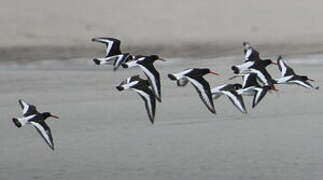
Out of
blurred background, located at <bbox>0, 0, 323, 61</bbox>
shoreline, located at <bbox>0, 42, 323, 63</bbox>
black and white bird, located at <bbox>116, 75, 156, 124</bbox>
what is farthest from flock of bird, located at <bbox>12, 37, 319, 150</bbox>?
blurred background, located at <bbox>0, 0, 323, 61</bbox>

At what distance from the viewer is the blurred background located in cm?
1412

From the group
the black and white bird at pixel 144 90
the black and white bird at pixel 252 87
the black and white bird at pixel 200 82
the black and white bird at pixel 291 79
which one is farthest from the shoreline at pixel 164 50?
the black and white bird at pixel 144 90

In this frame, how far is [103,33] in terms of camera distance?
14664mm

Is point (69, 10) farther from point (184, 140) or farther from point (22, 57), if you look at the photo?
point (184, 140)

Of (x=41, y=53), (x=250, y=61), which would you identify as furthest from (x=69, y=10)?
(x=250, y=61)

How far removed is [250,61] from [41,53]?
20.2 ft

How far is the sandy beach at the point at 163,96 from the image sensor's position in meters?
9.09

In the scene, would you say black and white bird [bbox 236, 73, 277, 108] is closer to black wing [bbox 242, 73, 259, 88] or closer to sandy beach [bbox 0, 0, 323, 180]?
black wing [bbox 242, 73, 259, 88]

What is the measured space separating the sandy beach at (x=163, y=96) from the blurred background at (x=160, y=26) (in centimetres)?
1

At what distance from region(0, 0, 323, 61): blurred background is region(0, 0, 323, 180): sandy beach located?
14mm

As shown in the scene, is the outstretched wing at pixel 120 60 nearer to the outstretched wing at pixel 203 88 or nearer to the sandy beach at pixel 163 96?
the outstretched wing at pixel 203 88

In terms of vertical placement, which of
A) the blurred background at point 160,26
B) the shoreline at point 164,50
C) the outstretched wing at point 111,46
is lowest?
the outstretched wing at point 111,46

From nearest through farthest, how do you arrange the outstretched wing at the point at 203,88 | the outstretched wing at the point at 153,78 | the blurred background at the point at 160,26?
1. the outstretched wing at the point at 153,78
2. the outstretched wing at the point at 203,88
3. the blurred background at the point at 160,26

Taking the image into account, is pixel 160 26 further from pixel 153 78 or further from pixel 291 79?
pixel 153 78
